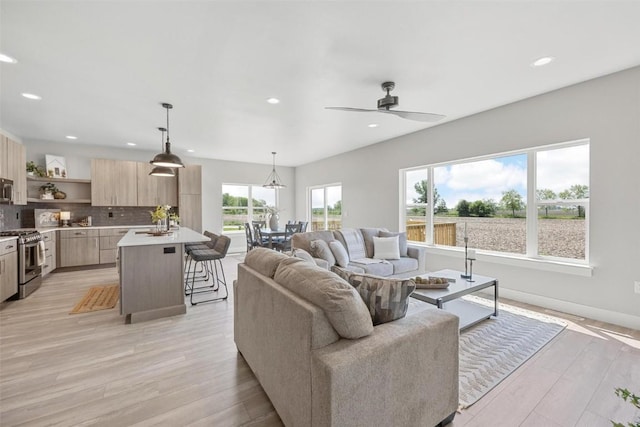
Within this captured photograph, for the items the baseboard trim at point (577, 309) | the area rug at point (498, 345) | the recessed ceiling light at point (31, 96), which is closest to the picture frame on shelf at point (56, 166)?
the recessed ceiling light at point (31, 96)

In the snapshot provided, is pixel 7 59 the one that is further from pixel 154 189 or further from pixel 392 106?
pixel 154 189

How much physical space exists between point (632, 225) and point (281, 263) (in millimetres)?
3678

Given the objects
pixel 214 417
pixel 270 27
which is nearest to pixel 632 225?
pixel 270 27

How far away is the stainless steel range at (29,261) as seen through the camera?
145 inches

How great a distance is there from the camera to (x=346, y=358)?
1188mm

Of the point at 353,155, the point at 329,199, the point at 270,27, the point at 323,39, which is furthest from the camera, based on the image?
the point at 329,199

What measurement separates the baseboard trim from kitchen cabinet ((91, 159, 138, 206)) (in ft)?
24.0

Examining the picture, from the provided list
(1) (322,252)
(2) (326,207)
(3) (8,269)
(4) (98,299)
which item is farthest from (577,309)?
(3) (8,269)

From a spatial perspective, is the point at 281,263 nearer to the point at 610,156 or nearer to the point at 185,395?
the point at 185,395

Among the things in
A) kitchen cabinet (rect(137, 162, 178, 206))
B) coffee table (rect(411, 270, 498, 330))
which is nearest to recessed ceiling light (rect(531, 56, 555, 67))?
coffee table (rect(411, 270, 498, 330))

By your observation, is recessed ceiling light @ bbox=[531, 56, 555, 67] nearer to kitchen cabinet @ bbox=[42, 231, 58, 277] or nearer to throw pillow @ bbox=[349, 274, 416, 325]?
throw pillow @ bbox=[349, 274, 416, 325]

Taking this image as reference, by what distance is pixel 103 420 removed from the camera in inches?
64.6

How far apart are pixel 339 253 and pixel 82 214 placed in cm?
585

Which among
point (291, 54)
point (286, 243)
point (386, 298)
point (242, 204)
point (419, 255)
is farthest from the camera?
point (242, 204)
